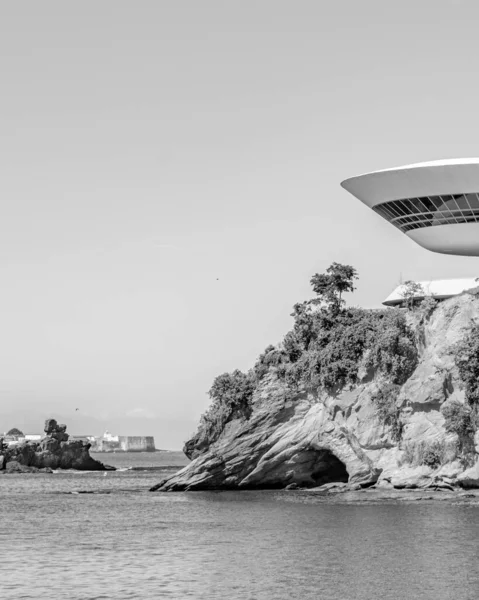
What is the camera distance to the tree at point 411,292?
73312 millimetres

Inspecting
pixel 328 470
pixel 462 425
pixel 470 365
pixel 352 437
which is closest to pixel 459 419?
pixel 462 425

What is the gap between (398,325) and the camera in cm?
6550

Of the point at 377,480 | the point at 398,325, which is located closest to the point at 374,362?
the point at 398,325

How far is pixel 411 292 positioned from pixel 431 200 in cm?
599

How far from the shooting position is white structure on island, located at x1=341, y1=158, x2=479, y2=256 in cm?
7025

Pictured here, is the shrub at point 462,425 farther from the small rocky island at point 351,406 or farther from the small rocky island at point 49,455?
the small rocky island at point 49,455

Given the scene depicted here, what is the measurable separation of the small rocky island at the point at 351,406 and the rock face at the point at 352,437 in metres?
0.06

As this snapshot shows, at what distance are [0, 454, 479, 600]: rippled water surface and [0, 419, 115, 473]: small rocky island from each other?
219 ft

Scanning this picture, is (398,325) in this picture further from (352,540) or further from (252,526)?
(352,540)

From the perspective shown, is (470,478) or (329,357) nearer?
(470,478)

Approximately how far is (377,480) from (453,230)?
60.4 ft

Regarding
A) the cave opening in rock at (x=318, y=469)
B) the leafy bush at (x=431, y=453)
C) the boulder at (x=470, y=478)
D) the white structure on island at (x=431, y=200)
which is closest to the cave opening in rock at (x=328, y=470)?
the cave opening in rock at (x=318, y=469)

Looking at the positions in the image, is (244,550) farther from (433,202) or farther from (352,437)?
(433,202)

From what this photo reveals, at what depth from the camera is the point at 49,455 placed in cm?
13050
